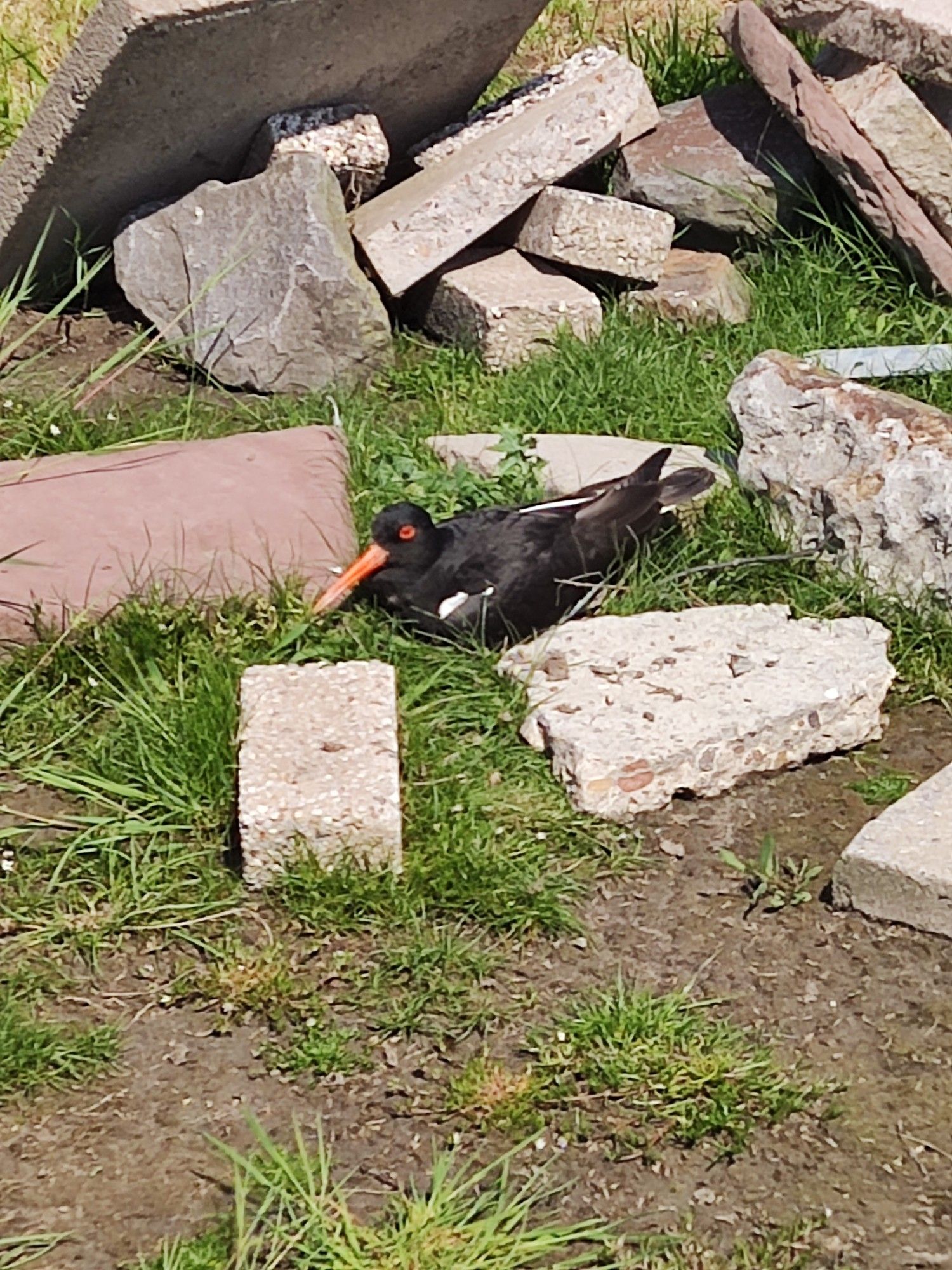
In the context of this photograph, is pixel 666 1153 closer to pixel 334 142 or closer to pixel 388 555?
pixel 388 555

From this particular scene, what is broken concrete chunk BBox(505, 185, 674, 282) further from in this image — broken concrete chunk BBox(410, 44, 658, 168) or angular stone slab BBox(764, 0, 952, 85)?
angular stone slab BBox(764, 0, 952, 85)

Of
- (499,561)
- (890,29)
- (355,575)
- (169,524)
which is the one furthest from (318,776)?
(890,29)

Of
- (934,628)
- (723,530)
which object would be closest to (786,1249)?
(934,628)

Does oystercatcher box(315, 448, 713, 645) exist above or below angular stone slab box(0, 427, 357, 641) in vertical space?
below

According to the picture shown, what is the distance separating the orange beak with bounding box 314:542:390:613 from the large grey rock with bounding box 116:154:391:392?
4.76ft

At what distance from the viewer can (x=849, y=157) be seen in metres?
6.21

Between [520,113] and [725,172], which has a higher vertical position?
[520,113]

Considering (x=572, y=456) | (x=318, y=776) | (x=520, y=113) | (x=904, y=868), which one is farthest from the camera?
(x=520, y=113)

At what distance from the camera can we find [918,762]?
4.43 meters

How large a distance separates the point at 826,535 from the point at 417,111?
8.98ft

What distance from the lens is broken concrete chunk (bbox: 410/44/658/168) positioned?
6637 mm

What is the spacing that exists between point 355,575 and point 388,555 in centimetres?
11

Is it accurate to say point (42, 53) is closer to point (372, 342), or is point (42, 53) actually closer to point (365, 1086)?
point (372, 342)

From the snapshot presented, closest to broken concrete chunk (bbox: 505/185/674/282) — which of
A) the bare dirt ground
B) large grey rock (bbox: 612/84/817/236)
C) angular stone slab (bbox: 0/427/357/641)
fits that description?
large grey rock (bbox: 612/84/817/236)
